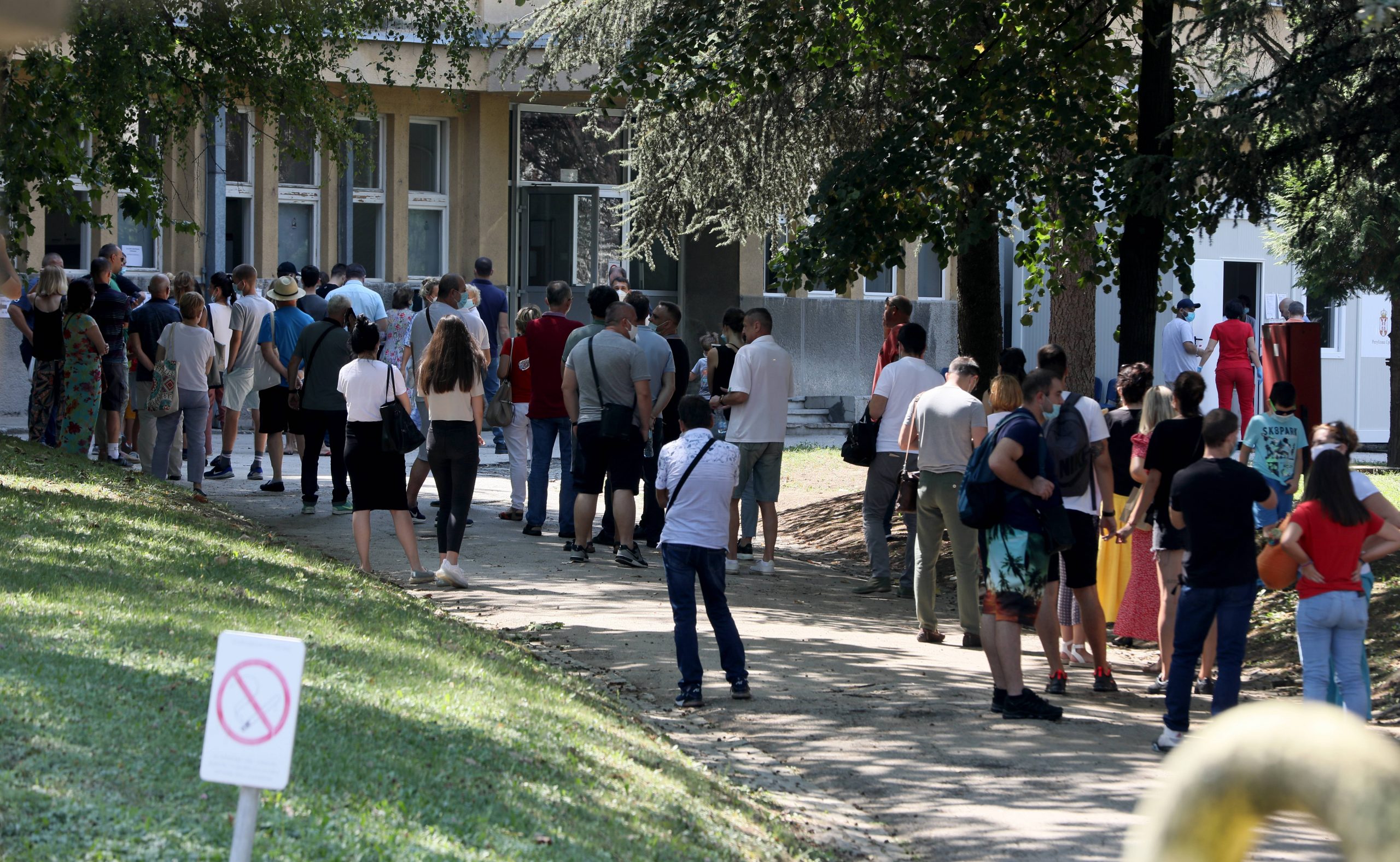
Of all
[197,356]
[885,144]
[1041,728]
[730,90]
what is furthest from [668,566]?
[197,356]

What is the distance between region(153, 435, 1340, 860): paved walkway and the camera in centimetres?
610

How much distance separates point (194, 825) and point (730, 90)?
9783 millimetres

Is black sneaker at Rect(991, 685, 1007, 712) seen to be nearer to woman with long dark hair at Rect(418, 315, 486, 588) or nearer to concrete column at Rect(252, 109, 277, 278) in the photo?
woman with long dark hair at Rect(418, 315, 486, 588)

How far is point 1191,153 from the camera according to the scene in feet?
35.2

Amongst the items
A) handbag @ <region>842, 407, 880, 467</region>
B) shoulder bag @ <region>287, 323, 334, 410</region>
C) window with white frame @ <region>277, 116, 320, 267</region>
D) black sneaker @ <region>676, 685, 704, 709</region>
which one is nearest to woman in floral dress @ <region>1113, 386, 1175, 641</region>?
handbag @ <region>842, 407, 880, 467</region>

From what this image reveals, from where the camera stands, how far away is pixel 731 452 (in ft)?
26.7

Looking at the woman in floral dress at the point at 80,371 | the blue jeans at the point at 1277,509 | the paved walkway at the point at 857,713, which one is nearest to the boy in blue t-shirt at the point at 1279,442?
the blue jeans at the point at 1277,509

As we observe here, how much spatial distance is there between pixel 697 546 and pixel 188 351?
24.7 ft

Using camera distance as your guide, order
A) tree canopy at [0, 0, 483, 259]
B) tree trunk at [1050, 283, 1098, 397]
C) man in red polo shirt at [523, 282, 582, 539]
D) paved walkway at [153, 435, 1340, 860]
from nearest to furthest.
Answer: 1. paved walkway at [153, 435, 1340, 860]
2. tree canopy at [0, 0, 483, 259]
3. man in red polo shirt at [523, 282, 582, 539]
4. tree trunk at [1050, 283, 1098, 397]

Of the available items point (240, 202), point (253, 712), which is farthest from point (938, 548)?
point (240, 202)

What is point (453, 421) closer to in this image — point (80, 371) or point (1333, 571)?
point (80, 371)

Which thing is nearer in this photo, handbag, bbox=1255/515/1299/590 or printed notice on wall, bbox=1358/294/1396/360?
handbag, bbox=1255/515/1299/590

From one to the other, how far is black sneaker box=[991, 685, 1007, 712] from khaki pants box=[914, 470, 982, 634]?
63.6 inches

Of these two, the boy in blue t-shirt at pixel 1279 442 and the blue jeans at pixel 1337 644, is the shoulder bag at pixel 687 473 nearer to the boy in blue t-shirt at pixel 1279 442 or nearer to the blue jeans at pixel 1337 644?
the blue jeans at pixel 1337 644
